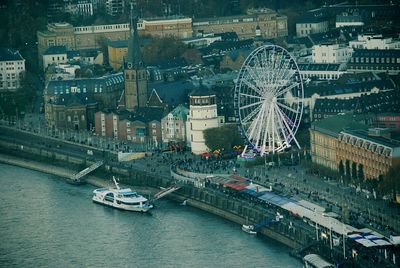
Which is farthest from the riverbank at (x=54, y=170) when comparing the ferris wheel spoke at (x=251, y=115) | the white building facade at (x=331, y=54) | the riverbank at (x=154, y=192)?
the white building facade at (x=331, y=54)

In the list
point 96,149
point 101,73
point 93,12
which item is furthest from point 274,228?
point 93,12

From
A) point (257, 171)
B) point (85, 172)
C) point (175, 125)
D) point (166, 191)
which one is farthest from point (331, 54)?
point (166, 191)

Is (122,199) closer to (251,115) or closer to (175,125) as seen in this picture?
(251,115)

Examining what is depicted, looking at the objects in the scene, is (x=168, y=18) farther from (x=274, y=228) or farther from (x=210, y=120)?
(x=274, y=228)

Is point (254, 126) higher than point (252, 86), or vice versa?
point (252, 86)

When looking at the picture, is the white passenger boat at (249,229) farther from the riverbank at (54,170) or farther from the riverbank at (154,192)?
the riverbank at (54,170)

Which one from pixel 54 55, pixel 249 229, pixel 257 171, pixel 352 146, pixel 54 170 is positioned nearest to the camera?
pixel 249 229
